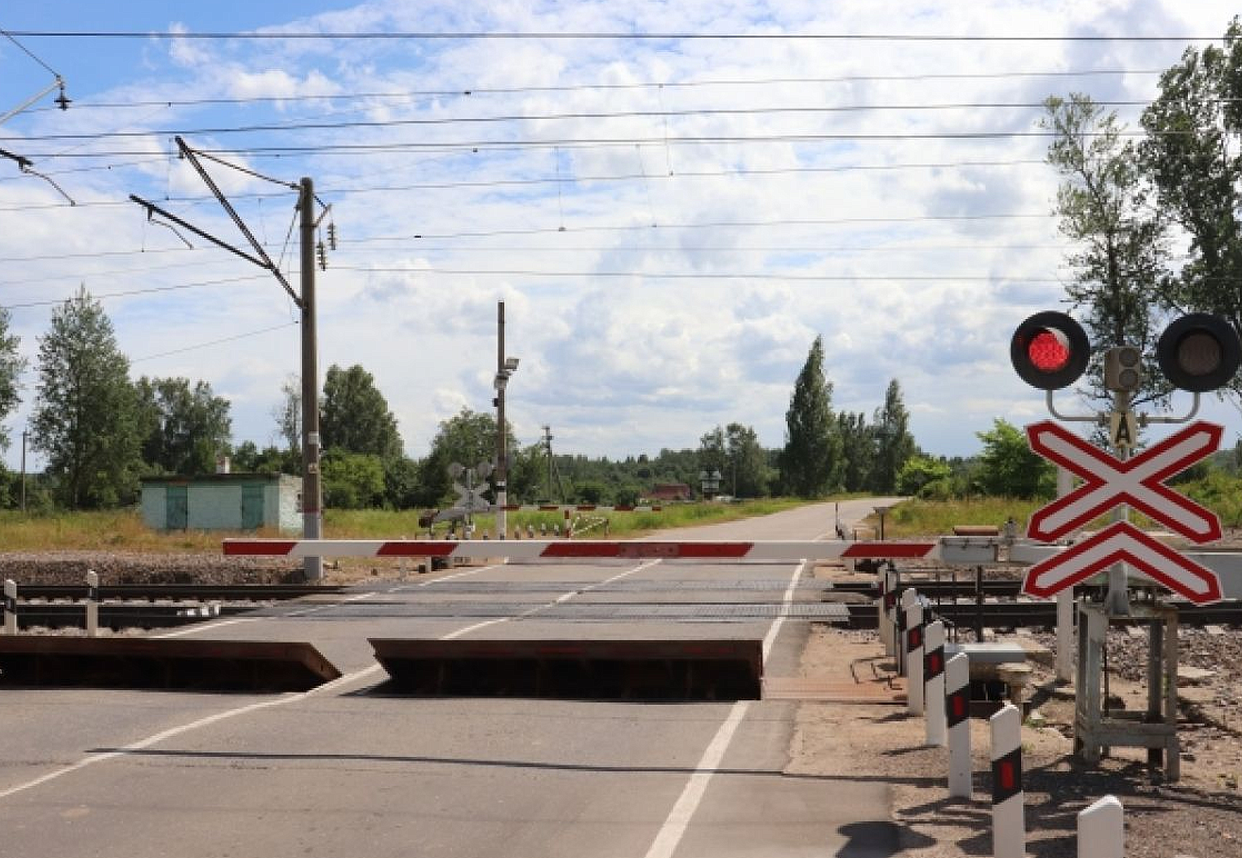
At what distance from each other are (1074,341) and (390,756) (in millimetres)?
5327

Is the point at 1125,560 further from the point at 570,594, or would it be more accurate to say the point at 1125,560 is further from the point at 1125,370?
the point at 570,594

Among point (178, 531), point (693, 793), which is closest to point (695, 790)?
point (693, 793)

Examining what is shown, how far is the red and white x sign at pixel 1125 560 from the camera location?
8008 millimetres

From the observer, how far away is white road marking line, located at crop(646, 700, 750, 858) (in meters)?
6.71

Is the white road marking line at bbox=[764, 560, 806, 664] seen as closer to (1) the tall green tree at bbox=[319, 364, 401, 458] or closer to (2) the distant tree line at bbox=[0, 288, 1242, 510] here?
(2) the distant tree line at bbox=[0, 288, 1242, 510]

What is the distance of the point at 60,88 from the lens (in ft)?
65.2

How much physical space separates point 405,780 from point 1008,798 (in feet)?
12.4

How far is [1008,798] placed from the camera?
241 inches

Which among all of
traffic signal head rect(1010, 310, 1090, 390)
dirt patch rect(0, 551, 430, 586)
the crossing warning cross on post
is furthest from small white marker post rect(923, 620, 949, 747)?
dirt patch rect(0, 551, 430, 586)

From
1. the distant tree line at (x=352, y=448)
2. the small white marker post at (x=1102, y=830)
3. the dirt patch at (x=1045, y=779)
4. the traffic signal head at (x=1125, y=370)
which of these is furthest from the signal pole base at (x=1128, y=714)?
the distant tree line at (x=352, y=448)

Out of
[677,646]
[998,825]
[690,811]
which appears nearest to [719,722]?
[677,646]

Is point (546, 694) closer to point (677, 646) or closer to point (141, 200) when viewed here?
point (677, 646)

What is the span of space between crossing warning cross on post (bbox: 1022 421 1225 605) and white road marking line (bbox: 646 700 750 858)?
233 centimetres

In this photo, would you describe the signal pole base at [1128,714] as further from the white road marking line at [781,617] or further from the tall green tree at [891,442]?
the tall green tree at [891,442]
